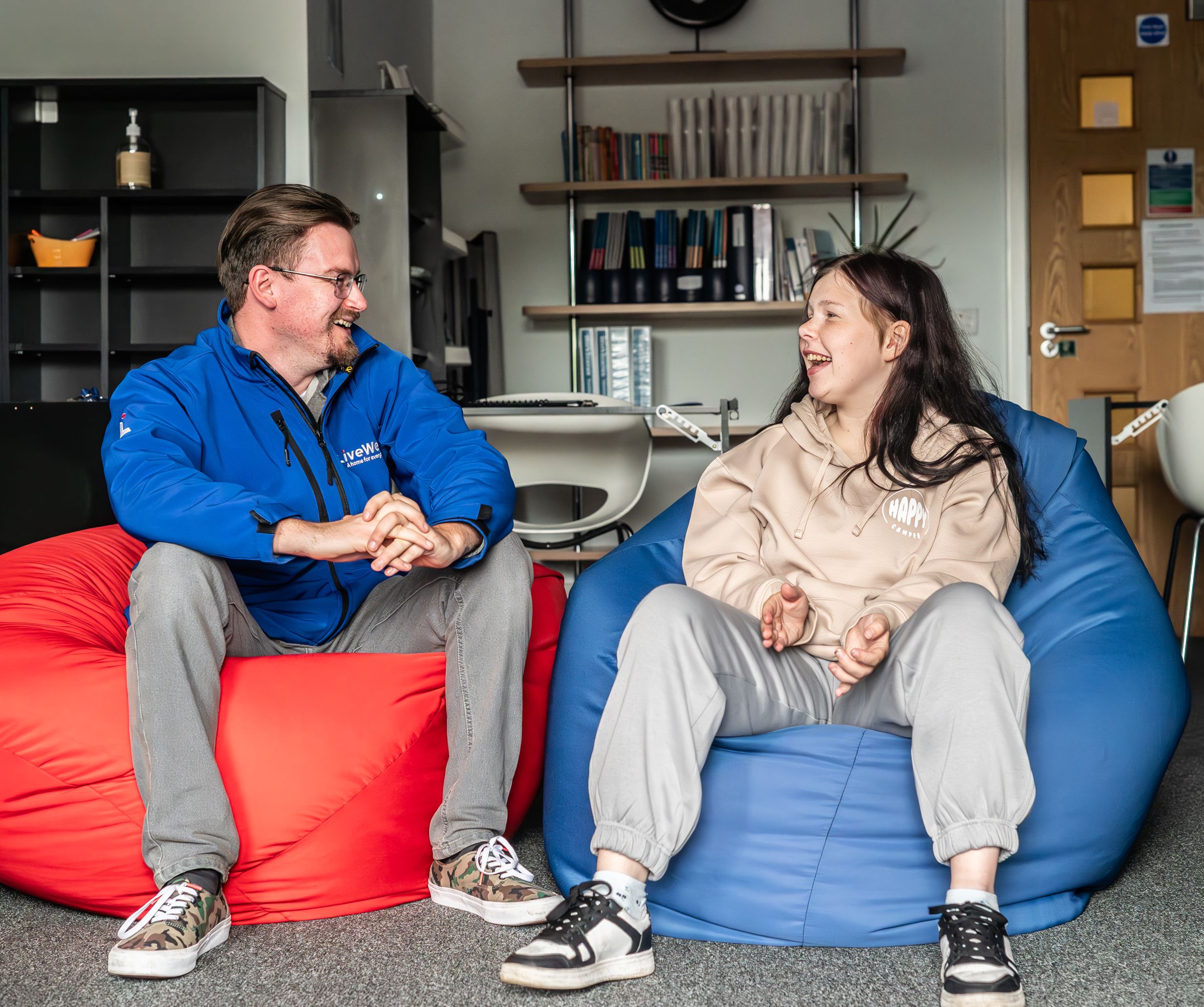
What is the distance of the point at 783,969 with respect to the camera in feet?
4.77

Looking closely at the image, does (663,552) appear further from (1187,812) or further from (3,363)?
(3,363)

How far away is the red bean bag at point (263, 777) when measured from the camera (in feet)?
5.18

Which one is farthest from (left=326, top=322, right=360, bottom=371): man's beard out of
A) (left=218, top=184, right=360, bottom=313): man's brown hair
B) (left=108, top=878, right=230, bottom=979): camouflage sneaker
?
(left=108, top=878, right=230, bottom=979): camouflage sneaker

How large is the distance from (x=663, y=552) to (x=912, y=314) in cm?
59

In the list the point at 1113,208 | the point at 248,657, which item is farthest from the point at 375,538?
the point at 1113,208

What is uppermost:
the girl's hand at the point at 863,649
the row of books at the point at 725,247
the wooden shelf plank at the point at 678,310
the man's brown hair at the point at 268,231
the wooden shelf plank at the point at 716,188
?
the wooden shelf plank at the point at 716,188

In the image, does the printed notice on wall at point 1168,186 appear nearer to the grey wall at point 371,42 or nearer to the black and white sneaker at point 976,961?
the grey wall at point 371,42

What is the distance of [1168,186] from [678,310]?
1.84 m

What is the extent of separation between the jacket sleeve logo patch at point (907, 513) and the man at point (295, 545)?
557 millimetres

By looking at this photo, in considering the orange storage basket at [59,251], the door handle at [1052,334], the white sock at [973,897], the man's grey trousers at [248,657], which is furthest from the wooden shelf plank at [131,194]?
the white sock at [973,897]

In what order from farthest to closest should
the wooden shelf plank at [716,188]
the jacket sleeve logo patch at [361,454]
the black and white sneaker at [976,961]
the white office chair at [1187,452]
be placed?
1. the wooden shelf plank at [716,188]
2. the white office chair at [1187,452]
3. the jacket sleeve logo patch at [361,454]
4. the black and white sneaker at [976,961]

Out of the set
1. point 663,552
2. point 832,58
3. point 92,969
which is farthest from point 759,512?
point 832,58

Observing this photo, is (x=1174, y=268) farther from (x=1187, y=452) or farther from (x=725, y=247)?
(x=725, y=247)

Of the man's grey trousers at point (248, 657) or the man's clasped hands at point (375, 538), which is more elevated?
the man's clasped hands at point (375, 538)
